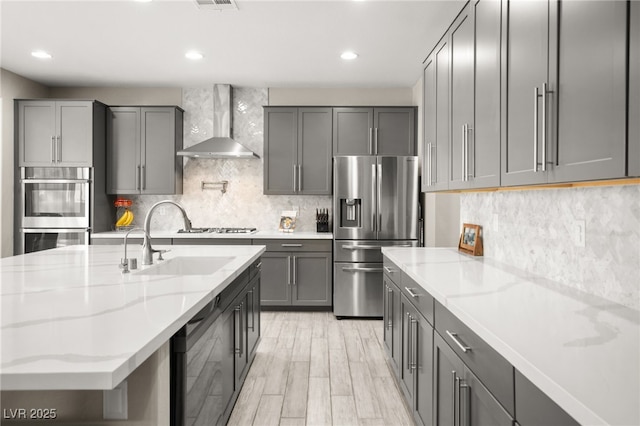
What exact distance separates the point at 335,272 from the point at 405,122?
6.51 ft

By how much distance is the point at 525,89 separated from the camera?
171cm

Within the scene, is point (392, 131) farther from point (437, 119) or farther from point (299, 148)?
point (437, 119)

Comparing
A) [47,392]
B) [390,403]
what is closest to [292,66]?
[390,403]

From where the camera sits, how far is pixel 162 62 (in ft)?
14.5

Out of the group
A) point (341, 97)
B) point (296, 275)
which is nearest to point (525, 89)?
point (296, 275)

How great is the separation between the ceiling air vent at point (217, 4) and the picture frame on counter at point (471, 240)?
7.73ft

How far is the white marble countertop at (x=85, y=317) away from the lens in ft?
3.15

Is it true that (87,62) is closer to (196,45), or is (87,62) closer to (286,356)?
(196,45)

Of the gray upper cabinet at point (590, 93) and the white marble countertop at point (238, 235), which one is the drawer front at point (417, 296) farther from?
the white marble countertop at point (238, 235)

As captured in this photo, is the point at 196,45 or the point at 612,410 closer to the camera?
the point at 612,410

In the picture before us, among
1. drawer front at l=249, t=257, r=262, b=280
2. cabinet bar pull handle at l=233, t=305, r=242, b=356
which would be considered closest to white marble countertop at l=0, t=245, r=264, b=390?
cabinet bar pull handle at l=233, t=305, r=242, b=356

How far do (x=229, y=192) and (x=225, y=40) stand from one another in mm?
2171

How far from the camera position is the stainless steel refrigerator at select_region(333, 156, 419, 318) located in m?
4.72

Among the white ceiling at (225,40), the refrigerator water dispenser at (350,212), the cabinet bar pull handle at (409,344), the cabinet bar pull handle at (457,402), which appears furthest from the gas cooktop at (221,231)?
the cabinet bar pull handle at (457,402)
